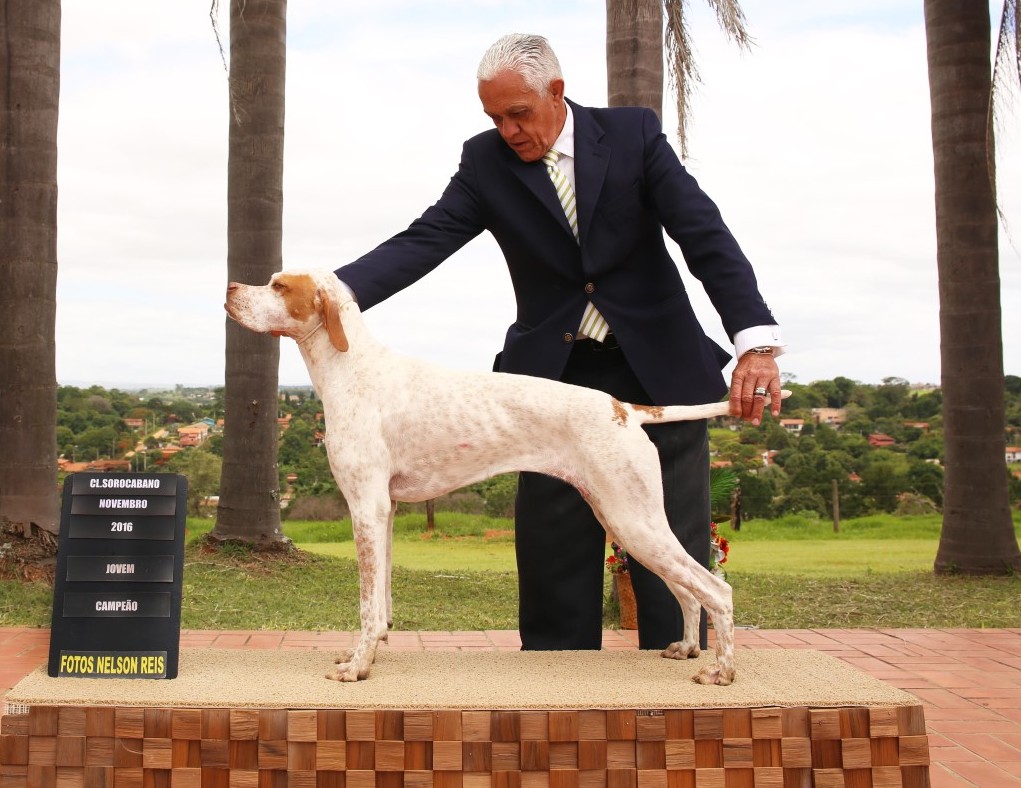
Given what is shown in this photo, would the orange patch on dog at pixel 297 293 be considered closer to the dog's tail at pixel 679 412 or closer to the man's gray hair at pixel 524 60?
the man's gray hair at pixel 524 60

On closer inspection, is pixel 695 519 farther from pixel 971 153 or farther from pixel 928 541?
pixel 928 541

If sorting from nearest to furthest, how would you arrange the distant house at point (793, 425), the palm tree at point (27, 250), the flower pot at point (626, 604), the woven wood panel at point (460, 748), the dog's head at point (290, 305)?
the woven wood panel at point (460, 748), the dog's head at point (290, 305), the flower pot at point (626, 604), the palm tree at point (27, 250), the distant house at point (793, 425)

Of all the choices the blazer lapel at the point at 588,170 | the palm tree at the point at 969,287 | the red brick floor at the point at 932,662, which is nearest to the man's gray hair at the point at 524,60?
the blazer lapel at the point at 588,170

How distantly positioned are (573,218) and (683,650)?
1.39 m

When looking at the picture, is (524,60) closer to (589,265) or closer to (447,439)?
(589,265)

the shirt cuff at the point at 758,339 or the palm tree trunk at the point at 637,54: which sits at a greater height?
the palm tree trunk at the point at 637,54

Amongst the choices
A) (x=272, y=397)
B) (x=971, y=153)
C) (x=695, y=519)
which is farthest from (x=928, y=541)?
(x=695, y=519)

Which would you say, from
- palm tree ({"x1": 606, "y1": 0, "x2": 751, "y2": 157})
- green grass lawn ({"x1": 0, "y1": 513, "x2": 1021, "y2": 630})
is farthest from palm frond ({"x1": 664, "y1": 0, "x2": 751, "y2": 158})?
green grass lawn ({"x1": 0, "y1": 513, "x2": 1021, "y2": 630})

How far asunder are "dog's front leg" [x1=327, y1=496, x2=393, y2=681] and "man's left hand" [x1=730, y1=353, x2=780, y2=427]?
1.03 m

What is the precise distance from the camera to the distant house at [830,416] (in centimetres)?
1107

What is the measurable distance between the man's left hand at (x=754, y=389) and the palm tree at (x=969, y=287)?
234 inches

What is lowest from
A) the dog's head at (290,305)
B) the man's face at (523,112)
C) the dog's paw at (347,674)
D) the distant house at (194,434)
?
the dog's paw at (347,674)

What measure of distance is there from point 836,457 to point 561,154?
8.33m

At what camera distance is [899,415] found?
11.5 metres
